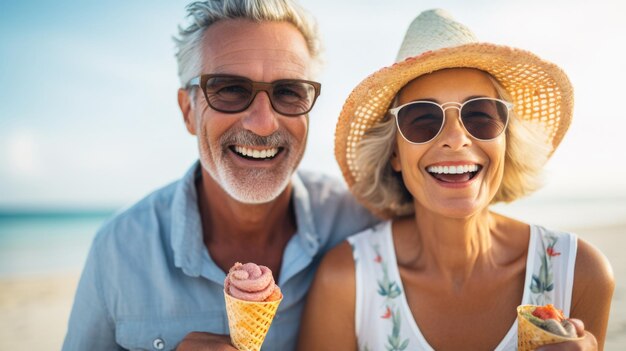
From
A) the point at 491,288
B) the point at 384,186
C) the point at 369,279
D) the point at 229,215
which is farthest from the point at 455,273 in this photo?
the point at 229,215

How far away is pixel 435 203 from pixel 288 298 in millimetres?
1367

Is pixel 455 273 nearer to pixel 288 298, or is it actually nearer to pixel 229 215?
pixel 288 298

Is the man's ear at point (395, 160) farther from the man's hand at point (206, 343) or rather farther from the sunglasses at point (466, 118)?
the man's hand at point (206, 343)

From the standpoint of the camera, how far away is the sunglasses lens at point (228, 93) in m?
3.45

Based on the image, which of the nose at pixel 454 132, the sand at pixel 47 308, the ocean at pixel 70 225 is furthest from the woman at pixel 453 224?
the ocean at pixel 70 225

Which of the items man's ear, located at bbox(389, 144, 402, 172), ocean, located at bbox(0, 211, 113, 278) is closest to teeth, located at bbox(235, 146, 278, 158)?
man's ear, located at bbox(389, 144, 402, 172)

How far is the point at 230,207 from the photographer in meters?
3.91

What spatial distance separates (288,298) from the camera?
3648 mm

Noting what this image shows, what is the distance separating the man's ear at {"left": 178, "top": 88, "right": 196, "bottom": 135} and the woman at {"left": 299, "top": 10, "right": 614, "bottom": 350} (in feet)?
4.10

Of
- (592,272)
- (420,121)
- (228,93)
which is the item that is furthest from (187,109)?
(592,272)

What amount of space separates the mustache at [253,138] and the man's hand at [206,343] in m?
1.35

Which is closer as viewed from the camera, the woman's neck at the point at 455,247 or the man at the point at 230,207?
the woman's neck at the point at 455,247

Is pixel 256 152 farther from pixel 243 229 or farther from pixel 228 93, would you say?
pixel 243 229

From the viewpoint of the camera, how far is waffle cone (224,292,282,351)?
8.00ft
